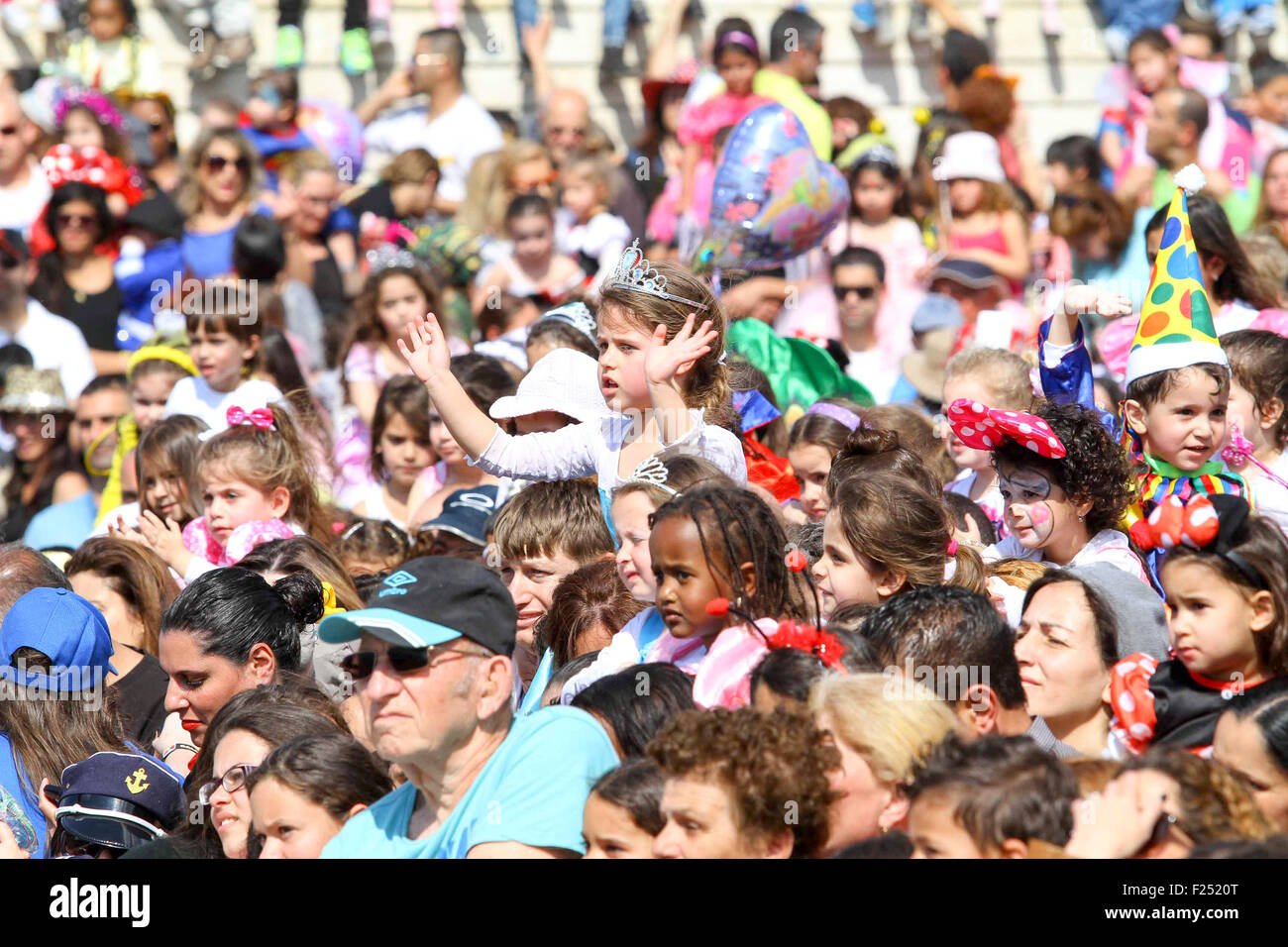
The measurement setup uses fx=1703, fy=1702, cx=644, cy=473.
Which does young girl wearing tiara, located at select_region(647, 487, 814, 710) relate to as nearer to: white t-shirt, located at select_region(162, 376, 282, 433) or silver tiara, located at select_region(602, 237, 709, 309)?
silver tiara, located at select_region(602, 237, 709, 309)

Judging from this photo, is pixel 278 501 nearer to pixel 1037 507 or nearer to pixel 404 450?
pixel 404 450

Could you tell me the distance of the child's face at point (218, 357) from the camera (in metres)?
7.12

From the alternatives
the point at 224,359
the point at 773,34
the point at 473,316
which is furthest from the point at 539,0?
the point at 224,359

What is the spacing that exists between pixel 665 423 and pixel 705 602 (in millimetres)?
810

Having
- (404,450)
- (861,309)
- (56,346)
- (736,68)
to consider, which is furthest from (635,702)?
(736,68)

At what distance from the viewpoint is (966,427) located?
4520 mm

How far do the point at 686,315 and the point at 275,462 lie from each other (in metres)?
1.94

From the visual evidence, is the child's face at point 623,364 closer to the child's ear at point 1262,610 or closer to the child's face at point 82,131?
the child's ear at point 1262,610

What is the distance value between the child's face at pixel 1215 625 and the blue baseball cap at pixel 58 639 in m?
2.84

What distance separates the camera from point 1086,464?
4.51m

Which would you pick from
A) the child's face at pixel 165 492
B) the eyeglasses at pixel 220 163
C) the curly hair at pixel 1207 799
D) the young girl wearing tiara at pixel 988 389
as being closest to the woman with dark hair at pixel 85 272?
the eyeglasses at pixel 220 163

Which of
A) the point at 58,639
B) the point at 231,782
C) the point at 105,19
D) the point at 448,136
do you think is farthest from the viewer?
the point at 105,19

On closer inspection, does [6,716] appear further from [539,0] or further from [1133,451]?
[539,0]

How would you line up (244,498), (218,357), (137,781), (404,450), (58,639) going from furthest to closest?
1. (218,357)
2. (404,450)
3. (244,498)
4. (58,639)
5. (137,781)
